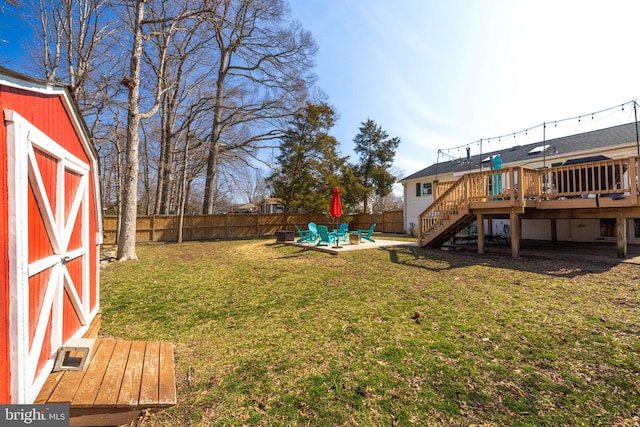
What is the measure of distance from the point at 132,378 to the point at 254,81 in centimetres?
1927

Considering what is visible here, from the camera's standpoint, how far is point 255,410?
7.13 ft

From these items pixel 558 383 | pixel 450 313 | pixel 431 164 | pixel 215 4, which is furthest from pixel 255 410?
pixel 431 164

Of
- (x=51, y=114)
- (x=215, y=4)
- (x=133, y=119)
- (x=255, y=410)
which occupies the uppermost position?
(x=215, y=4)

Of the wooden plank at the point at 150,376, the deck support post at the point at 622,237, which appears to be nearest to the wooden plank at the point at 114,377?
the wooden plank at the point at 150,376

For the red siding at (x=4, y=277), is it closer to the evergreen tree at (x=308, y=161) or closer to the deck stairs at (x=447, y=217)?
the deck stairs at (x=447, y=217)

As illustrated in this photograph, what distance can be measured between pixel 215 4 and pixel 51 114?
8.87 meters

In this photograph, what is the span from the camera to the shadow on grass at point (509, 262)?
648 cm

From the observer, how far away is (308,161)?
1873cm

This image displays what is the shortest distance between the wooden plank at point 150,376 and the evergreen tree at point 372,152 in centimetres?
2407

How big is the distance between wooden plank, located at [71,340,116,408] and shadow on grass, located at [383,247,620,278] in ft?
20.9

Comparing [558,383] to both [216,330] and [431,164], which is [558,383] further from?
[431,164]

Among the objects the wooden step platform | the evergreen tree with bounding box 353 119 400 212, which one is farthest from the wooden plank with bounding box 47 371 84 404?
the evergreen tree with bounding box 353 119 400 212

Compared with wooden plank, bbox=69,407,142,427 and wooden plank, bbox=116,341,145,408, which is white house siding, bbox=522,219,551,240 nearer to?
wooden plank, bbox=116,341,145,408

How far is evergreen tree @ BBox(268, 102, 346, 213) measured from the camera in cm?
1872
